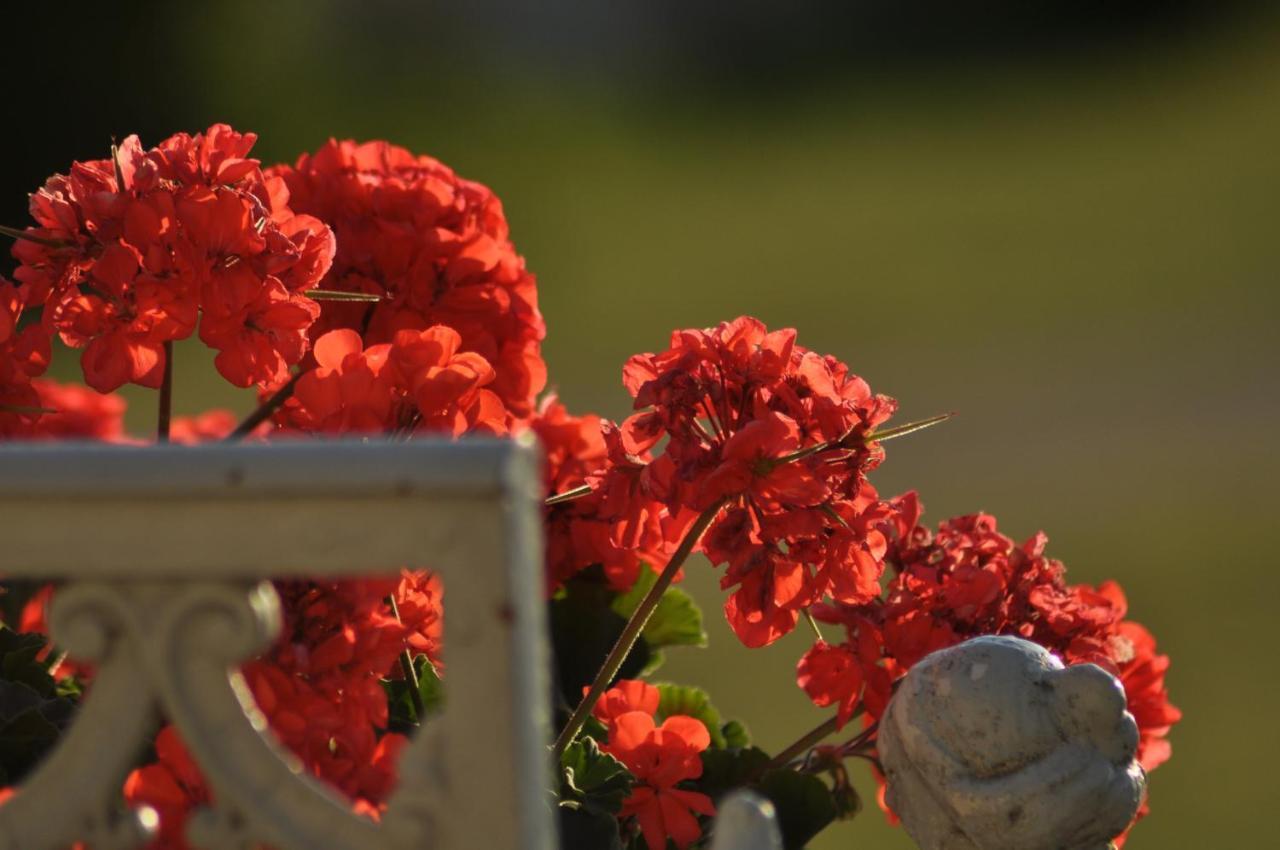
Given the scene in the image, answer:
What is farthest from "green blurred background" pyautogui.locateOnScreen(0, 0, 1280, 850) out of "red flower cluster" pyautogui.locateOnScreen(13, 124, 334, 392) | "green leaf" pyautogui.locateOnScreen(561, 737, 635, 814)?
"red flower cluster" pyautogui.locateOnScreen(13, 124, 334, 392)

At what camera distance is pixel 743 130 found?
12781 mm

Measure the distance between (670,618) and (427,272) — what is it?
1.05 ft

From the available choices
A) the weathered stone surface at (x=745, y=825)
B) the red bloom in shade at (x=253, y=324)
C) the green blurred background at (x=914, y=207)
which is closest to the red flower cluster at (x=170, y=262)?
the red bloom in shade at (x=253, y=324)

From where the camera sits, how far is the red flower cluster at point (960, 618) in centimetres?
118

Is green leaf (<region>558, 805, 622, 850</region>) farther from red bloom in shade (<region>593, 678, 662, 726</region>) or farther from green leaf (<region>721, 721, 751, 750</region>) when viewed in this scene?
green leaf (<region>721, 721, 751, 750</region>)

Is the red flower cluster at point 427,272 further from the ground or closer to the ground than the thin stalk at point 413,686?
further from the ground

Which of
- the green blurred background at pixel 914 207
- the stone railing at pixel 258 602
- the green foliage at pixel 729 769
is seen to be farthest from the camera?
the green blurred background at pixel 914 207

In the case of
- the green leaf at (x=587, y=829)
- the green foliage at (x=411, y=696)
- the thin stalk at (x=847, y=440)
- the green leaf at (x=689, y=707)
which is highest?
the thin stalk at (x=847, y=440)

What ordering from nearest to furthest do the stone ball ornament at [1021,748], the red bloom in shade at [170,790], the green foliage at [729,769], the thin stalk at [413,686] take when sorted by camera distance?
1. the red bloom in shade at [170,790]
2. the stone ball ornament at [1021,748]
3. the thin stalk at [413,686]
4. the green foliage at [729,769]

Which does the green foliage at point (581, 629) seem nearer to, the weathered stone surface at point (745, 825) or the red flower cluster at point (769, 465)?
the red flower cluster at point (769, 465)

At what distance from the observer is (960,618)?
1.18 m

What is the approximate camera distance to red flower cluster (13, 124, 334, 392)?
1.13 metres

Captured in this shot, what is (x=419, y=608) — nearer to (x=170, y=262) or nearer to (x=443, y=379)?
(x=443, y=379)

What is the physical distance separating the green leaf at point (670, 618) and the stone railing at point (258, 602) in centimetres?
62
